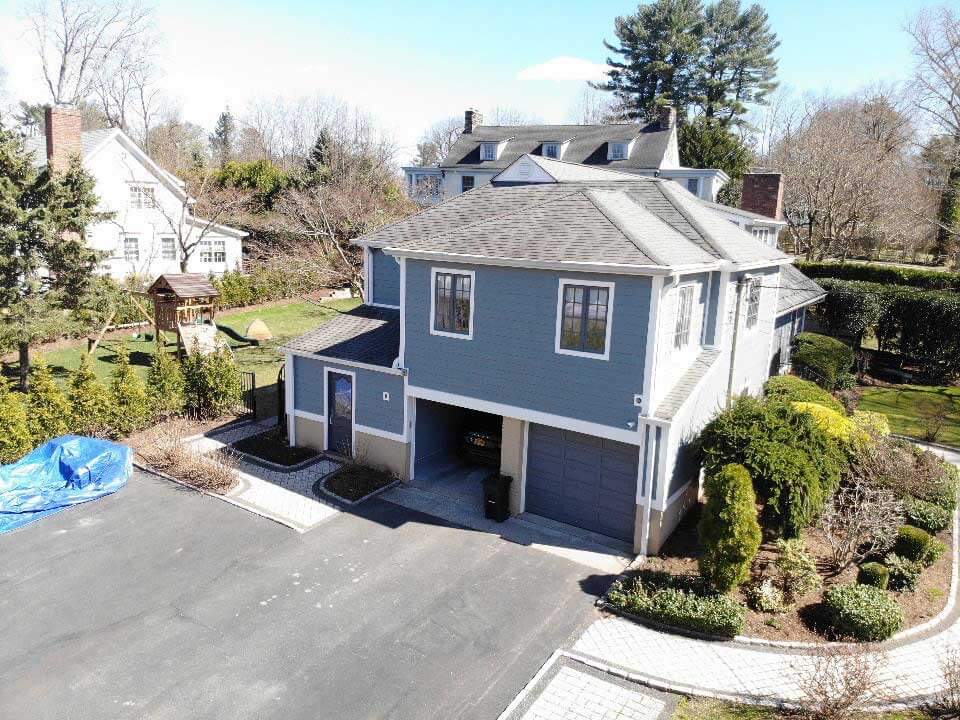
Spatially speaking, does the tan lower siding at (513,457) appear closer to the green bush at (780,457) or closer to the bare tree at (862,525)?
the green bush at (780,457)

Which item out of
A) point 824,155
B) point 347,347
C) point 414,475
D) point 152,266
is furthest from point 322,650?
point 824,155

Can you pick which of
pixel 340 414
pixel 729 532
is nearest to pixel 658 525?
pixel 729 532

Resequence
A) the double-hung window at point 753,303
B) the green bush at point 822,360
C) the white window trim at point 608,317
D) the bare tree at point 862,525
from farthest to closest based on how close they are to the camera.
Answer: the green bush at point 822,360
the double-hung window at point 753,303
the white window trim at point 608,317
the bare tree at point 862,525

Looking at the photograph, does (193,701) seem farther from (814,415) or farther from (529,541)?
(814,415)

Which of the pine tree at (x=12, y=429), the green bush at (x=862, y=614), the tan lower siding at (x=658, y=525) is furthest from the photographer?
the pine tree at (x=12, y=429)

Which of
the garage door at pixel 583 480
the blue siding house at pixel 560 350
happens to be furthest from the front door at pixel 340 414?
the garage door at pixel 583 480

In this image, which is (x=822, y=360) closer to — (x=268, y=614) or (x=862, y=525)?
(x=862, y=525)

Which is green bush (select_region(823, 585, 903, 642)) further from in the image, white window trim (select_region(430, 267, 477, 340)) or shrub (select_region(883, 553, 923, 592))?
white window trim (select_region(430, 267, 477, 340))
